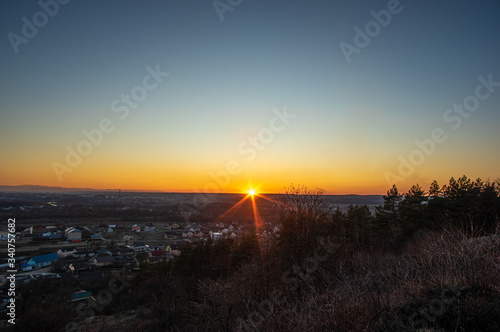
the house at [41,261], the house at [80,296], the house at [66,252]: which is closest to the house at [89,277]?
the house at [80,296]

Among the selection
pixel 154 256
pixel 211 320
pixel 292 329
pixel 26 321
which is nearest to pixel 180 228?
pixel 154 256

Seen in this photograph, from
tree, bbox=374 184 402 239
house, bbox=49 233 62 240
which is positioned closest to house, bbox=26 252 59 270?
house, bbox=49 233 62 240

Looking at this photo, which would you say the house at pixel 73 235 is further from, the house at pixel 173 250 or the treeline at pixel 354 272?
the treeline at pixel 354 272

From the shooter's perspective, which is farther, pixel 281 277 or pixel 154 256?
pixel 154 256

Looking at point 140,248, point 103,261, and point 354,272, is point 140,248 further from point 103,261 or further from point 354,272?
point 354,272

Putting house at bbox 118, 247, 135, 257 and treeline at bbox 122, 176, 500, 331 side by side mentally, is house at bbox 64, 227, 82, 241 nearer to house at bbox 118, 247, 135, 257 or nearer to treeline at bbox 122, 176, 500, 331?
house at bbox 118, 247, 135, 257

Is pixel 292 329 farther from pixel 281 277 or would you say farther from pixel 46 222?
pixel 46 222
